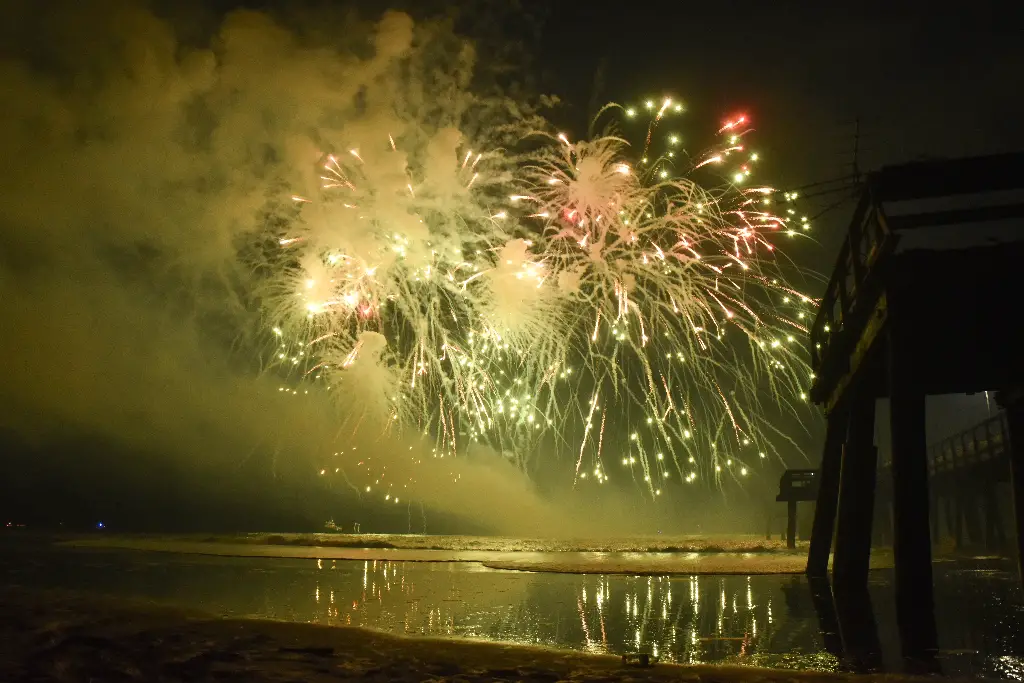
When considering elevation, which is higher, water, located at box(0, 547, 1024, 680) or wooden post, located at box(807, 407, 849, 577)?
wooden post, located at box(807, 407, 849, 577)

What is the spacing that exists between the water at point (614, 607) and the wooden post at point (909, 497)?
0.92 ft

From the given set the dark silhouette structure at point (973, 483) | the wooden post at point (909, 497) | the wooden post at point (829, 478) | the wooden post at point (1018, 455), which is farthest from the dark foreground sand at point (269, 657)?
the dark silhouette structure at point (973, 483)

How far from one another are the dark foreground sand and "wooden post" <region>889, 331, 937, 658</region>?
2051 mm

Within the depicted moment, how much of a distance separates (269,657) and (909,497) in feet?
20.3

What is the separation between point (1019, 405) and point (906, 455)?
7.65 ft

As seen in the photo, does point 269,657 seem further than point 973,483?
No

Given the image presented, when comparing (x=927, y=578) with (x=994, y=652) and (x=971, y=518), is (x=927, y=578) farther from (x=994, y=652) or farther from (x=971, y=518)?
(x=971, y=518)

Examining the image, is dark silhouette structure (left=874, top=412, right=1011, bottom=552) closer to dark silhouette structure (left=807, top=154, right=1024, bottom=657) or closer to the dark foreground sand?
dark silhouette structure (left=807, top=154, right=1024, bottom=657)

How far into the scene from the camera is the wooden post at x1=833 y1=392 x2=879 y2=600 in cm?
1048

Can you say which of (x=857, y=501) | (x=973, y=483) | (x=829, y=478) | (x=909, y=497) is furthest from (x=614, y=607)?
(x=973, y=483)

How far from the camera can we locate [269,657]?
235 inches

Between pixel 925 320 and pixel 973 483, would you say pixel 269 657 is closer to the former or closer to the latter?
pixel 925 320

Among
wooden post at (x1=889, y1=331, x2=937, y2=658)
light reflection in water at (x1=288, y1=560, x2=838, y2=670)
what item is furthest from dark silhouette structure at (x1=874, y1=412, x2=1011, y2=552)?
wooden post at (x1=889, y1=331, x2=937, y2=658)

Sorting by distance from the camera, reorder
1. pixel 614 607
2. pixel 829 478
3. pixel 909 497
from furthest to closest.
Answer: pixel 829 478 < pixel 614 607 < pixel 909 497
